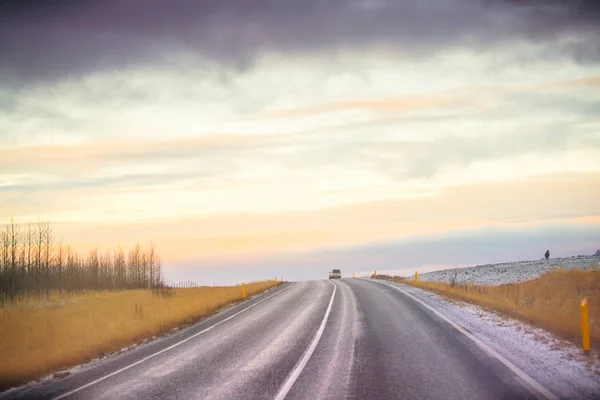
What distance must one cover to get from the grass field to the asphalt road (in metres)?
2.81

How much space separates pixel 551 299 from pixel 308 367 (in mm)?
17168

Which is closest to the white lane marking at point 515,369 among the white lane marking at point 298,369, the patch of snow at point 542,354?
the patch of snow at point 542,354

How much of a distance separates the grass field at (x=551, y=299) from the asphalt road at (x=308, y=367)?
2.81 metres

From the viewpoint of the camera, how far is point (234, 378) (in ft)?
27.5

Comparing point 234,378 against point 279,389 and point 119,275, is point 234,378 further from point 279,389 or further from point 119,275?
point 119,275

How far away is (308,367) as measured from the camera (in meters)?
8.83

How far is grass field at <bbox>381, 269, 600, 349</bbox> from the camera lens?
12102 mm

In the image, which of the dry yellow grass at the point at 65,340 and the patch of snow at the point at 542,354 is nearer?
the patch of snow at the point at 542,354

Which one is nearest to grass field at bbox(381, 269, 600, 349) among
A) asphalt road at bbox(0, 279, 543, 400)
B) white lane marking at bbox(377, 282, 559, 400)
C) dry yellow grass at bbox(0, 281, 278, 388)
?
white lane marking at bbox(377, 282, 559, 400)

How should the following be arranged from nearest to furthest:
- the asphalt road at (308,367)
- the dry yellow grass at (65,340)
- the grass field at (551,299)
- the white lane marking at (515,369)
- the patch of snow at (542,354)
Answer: the white lane marking at (515,369) → the patch of snow at (542,354) → the asphalt road at (308,367) → the dry yellow grass at (65,340) → the grass field at (551,299)

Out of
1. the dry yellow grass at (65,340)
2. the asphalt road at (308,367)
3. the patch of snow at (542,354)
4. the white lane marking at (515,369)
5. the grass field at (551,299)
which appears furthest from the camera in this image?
the grass field at (551,299)

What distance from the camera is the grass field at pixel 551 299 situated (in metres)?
12.1

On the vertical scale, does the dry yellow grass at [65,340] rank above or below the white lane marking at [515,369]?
below

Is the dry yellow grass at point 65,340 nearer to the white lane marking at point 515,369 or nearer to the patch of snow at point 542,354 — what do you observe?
the white lane marking at point 515,369
